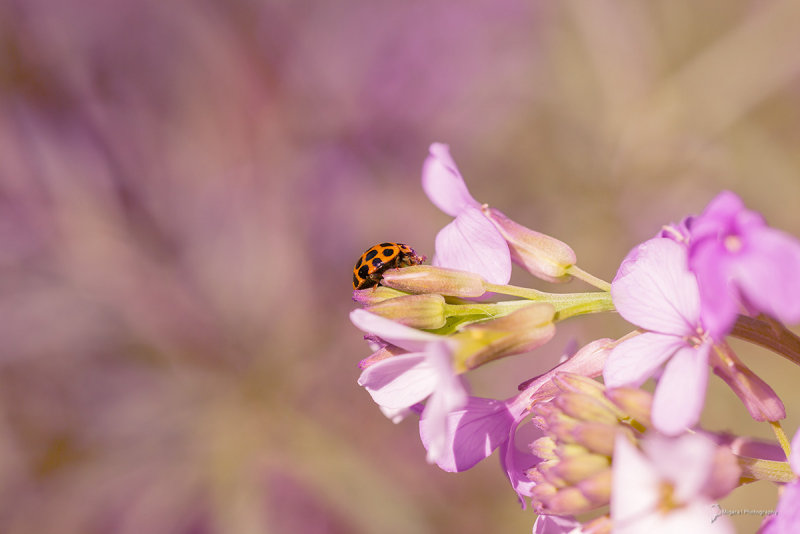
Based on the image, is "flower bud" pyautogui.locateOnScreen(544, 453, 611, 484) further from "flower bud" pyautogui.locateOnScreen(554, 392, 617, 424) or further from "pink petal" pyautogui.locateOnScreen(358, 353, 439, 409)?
"pink petal" pyautogui.locateOnScreen(358, 353, 439, 409)

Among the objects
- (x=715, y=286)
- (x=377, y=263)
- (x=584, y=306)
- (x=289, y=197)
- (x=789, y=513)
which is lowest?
(x=789, y=513)

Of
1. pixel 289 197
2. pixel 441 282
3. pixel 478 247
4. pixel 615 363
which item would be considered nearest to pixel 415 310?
pixel 441 282

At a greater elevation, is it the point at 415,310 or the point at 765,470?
the point at 415,310

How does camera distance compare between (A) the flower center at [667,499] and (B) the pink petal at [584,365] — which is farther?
(B) the pink petal at [584,365]

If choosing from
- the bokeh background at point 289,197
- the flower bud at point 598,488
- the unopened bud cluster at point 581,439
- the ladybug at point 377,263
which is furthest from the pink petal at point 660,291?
the bokeh background at point 289,197

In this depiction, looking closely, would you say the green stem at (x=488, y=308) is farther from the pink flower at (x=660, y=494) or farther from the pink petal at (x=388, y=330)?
the pink flower at (x=660, y=494)

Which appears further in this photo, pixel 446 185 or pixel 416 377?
pixel 446 185

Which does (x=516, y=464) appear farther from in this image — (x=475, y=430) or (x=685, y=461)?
(x=685, y=461)
